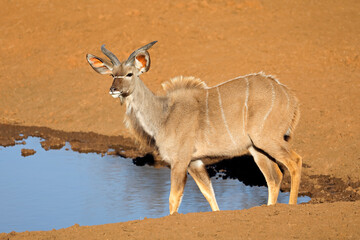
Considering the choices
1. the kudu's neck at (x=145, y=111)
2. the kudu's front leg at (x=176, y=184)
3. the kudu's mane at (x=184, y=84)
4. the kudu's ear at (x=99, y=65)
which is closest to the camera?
the kudu's front leg at (x=176, y=184)

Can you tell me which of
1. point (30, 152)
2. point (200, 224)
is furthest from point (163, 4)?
point (200, 224)

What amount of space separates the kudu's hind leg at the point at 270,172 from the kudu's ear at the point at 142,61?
1.67 metres

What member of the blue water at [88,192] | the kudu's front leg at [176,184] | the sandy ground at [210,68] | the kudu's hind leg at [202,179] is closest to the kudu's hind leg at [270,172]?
the kudu's hind leg at [202,179]

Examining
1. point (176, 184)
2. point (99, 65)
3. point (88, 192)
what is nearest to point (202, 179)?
point (176, 184)

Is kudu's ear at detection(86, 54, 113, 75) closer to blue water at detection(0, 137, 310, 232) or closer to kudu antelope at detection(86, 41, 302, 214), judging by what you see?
kudu antelope at detection(86, 41, 302, 214)

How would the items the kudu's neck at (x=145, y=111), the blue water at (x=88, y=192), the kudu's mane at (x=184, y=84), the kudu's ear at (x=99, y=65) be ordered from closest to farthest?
the kudu's neck at (x=145, y=111), the kudu's ear at (x=99, y=65), the kudu's mane at (x=184, y=84), the blue water at (x=88, y=192)

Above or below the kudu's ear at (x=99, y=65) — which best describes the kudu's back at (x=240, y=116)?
below

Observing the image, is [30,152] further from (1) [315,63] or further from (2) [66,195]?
(1) [315,63]

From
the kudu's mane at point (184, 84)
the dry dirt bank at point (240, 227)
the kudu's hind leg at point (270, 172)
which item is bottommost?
the kudu's hind leg at point (270, 172)

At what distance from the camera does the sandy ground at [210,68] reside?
243 inches

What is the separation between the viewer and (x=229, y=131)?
26.2ft

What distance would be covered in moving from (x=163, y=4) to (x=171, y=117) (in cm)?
1562

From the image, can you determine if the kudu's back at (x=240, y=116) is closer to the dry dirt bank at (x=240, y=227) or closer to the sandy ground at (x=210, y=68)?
the sandy ground at (x=210, y=68)

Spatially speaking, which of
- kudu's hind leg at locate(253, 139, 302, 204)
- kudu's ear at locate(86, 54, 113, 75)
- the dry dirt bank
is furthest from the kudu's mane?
the dry dirt bank
